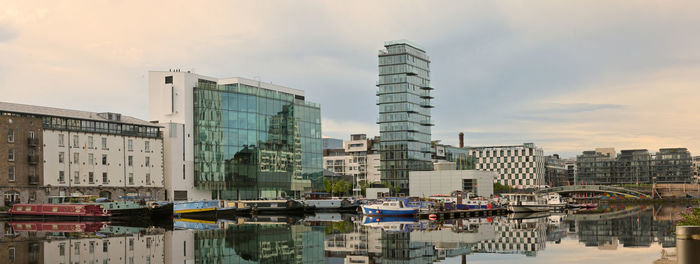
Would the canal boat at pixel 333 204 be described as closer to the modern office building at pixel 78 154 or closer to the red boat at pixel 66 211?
the modern office building at pixel 78 154

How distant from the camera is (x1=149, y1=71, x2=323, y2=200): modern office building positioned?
11106 cm

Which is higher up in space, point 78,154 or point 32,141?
point 32,141

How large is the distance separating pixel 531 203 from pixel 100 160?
65.2 metres

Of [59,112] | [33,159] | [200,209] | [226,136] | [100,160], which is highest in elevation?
[59,112]

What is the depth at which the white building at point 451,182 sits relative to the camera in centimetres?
14912

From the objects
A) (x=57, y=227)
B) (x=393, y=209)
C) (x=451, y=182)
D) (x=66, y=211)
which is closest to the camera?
(x=57, y=227)

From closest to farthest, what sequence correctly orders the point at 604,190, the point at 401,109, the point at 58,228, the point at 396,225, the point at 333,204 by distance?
the point at 58,228 → the point at 396,225 → the point at 333,204 → the point at 401,109 → the point at 604,190

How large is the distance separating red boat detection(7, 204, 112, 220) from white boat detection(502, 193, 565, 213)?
59.7 meters

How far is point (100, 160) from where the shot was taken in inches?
3831

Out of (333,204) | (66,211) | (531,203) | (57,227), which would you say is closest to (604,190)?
(531,203)

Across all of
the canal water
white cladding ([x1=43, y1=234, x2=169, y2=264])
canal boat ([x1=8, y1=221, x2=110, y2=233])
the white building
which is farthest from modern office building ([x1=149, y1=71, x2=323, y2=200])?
white cladding ([x1=43, y1=234, x2=169, y2=264])

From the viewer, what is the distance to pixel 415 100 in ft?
602

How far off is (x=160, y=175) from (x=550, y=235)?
69953mm

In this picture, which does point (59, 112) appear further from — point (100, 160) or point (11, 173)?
point (11, 173)
